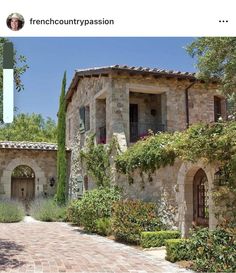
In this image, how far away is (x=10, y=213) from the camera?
1582cm

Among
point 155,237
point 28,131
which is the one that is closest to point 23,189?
point 155,237

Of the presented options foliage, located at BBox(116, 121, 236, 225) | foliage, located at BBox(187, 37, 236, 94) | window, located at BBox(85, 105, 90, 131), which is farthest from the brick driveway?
window, located at BBox(85, 105, 90, 131)

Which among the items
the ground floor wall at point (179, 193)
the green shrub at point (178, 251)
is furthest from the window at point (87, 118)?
the green shrub at point (178, 251)

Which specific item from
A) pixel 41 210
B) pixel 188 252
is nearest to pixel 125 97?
pixel 41 210

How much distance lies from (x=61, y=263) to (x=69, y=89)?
13.4 m

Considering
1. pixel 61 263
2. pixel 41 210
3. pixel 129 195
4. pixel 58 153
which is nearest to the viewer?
pixel 61 263

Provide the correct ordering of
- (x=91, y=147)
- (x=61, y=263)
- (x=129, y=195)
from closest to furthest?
(x=61, y=263) < (x=129, y=195) < (x=91, y=147)

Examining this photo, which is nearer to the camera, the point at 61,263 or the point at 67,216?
the point at 61,263

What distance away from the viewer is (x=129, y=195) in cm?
1291

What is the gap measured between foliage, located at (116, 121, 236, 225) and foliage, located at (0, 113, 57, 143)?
997 inches

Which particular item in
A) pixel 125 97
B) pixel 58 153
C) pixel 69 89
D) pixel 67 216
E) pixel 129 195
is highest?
pixel 69 89

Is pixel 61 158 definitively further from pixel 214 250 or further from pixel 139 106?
pixel 214 250

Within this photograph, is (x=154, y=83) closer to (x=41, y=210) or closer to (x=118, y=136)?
(x=118, y=136)

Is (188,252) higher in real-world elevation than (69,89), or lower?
lower
